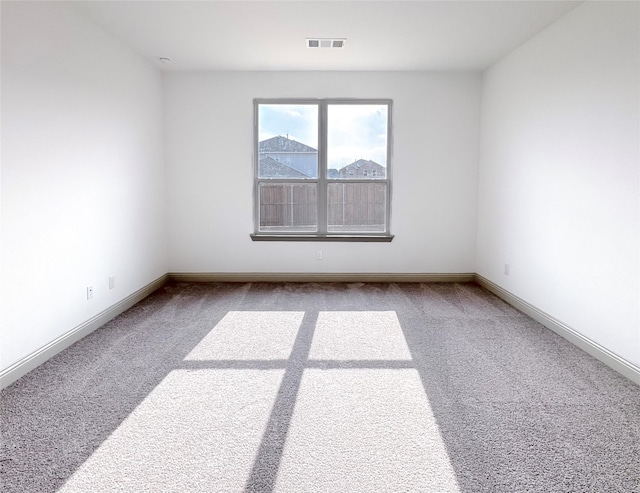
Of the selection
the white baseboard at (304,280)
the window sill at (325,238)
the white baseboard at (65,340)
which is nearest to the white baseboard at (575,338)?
the white baseboard at (304,280)

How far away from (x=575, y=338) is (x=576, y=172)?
127cm

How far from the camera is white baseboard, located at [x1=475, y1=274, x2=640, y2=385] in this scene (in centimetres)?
272

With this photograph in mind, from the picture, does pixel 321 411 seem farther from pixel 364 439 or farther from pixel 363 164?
pixel 363 164

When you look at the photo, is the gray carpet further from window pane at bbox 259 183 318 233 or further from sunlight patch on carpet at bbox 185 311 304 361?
window pane at bbox 259 183 318 233

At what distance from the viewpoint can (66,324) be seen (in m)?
3.21

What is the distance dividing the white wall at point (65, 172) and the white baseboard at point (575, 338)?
12.6 feet

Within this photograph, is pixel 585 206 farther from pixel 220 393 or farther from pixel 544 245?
pixel 220 393

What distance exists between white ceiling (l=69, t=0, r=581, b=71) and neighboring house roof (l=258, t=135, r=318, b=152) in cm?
87

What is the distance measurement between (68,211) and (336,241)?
2986mm

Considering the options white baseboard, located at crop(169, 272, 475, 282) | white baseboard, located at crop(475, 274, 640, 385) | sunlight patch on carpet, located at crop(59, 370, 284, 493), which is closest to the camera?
sunlight patch on carpet, located at crop(59, 370, 284, 493)

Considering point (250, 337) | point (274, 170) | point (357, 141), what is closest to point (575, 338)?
point (250, 337)

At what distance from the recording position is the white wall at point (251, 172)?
203 inches

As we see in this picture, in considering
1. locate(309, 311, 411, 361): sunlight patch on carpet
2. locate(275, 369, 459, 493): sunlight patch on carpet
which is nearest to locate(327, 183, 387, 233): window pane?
locate(309, 311, 411, 361): sunlight patch on carpet

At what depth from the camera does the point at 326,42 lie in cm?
401
